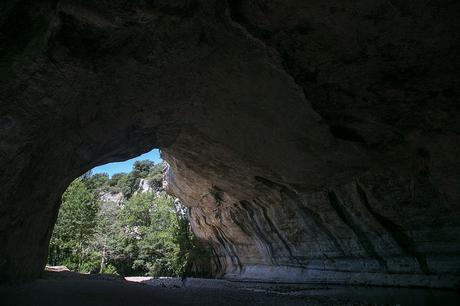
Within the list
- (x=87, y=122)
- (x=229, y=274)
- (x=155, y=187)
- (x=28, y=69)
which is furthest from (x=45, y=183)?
(x=155, y=187)

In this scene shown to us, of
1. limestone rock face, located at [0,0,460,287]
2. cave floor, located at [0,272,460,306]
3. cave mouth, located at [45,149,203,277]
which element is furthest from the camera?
cave mouth, located at [45,149,203,277]

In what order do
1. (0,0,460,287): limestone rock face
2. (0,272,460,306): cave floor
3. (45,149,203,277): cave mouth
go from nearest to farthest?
(0,0,460,287): limestone rock face < (0,272,460,306): cave floor < (45,149,203,277): cave mouth

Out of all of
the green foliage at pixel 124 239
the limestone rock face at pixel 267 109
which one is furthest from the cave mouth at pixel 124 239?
the limestone rock face at pixel 267 109

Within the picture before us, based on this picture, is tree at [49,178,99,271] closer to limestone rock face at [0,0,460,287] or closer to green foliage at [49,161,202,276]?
green foliage at [49,161,202,276]

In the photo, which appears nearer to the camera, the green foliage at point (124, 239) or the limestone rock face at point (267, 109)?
the limestone rock face at point (267, 109)

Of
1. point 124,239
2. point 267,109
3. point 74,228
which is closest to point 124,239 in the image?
point 124,239

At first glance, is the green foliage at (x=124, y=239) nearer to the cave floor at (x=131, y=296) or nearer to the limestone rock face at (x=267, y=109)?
the limestone rock face at (x=267, y=109)

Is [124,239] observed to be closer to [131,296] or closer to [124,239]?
[124,239]

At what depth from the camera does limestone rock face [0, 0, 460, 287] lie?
18.6 ft

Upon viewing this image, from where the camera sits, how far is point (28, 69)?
538 centimetres

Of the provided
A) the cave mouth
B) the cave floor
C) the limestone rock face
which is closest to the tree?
the cave mouth

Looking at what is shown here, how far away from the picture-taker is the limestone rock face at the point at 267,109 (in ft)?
18.6

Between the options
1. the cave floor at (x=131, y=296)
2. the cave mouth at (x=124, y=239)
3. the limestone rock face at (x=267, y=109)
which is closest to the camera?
the limestone rock face at (x=267, y=109)

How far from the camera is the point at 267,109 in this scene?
30.2 feet
